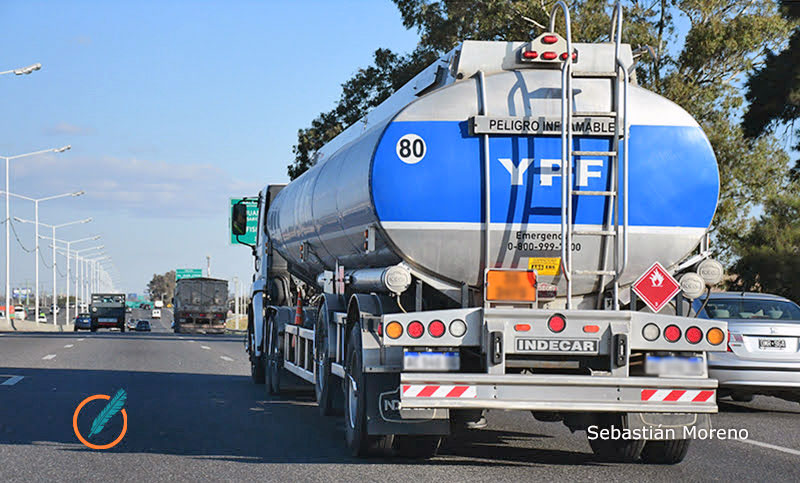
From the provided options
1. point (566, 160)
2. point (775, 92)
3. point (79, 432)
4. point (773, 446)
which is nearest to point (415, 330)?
point (566, 160)

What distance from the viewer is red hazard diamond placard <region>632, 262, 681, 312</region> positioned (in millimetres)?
9227

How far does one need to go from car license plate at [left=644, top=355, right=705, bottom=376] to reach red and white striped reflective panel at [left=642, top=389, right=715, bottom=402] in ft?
0.63

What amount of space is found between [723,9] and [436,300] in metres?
28.2

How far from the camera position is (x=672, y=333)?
343 inches

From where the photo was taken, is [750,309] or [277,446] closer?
[277,446]

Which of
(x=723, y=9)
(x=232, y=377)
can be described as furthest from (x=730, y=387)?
(x=723, y=9)

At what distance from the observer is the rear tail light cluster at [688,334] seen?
342 inches

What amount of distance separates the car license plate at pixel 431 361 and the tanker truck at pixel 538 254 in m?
0.02

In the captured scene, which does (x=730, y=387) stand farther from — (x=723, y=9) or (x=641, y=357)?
(x=723, y=9)

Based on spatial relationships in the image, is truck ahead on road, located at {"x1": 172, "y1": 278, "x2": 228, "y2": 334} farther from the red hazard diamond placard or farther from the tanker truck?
the red hazard diamond placard

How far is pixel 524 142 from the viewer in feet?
29.5

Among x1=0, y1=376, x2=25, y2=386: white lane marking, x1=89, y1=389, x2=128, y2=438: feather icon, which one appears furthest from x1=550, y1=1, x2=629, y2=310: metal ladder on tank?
x1=0, y1=376, x2=25, y2=386: white lane marking

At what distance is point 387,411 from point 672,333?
92.3 inches

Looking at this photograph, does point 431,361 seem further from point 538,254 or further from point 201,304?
point 201,304
